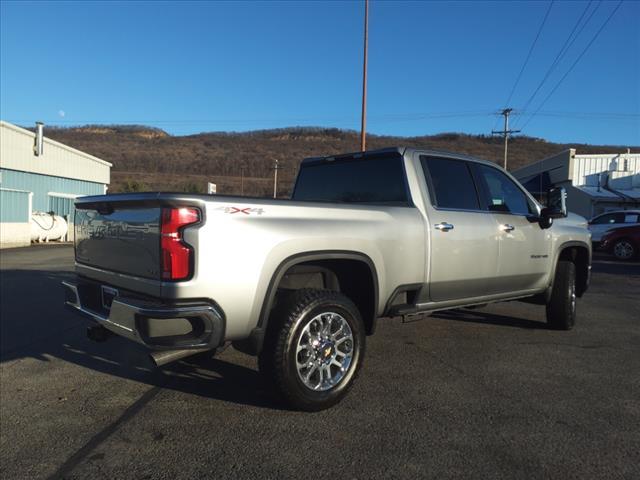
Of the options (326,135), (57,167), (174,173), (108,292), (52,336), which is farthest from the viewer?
(326,135)

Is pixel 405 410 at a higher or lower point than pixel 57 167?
lower

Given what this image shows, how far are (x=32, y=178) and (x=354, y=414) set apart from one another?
77.8 feet

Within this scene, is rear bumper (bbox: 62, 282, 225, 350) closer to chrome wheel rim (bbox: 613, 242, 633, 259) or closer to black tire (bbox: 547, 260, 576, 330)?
black tire (bbox: 547, 260, 576, 330)

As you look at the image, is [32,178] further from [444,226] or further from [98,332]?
[444,226]

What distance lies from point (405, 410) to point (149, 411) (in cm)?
187

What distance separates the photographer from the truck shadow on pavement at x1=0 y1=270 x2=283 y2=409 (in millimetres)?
4117

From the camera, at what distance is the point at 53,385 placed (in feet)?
14.1

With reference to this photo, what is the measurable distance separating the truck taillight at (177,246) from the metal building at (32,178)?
20005 millimetres

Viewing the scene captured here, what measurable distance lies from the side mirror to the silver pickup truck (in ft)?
0.04

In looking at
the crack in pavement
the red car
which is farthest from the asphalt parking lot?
the red car

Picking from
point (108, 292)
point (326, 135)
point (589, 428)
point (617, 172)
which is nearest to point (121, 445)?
point (108, 292)

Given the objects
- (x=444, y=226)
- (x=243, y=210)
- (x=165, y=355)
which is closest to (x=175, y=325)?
(x=165, y=355)

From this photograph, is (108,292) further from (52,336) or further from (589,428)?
(589,428)

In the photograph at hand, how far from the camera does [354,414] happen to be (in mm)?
3582
